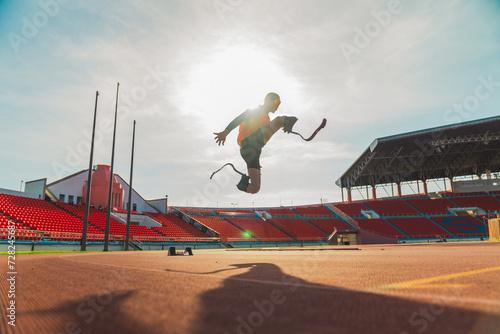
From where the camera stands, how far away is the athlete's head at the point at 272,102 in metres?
5.41

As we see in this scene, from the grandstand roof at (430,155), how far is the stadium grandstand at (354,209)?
13 cm

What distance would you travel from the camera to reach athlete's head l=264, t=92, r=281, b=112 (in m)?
5.41

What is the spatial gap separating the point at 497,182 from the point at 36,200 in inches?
2259

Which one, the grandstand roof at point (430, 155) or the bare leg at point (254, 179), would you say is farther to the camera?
the grandstand roof at point (430, 155)

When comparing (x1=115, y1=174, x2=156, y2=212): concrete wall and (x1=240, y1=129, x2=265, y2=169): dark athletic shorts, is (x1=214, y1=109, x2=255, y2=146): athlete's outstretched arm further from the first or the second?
(x1=115, y1=174, x2=156, y2=212): concrete wall

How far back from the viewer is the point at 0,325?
1.26 metres

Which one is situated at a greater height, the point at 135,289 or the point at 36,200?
the point at 36,200

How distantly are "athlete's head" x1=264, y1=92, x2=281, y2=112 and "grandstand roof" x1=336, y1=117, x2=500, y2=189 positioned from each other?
1365 inches

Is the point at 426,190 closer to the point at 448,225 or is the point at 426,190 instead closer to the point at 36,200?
the point at 448,225

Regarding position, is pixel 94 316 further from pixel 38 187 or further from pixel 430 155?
pixel 430 155

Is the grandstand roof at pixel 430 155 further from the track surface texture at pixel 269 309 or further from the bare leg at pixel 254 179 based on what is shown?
the track surface texture at pixel 269 309

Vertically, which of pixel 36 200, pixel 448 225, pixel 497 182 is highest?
pixel 497 182

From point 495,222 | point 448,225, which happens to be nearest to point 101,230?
point 495,222

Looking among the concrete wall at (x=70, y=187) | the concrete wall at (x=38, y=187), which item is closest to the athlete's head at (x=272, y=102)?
the concrete wall at (x=38, y=187)
